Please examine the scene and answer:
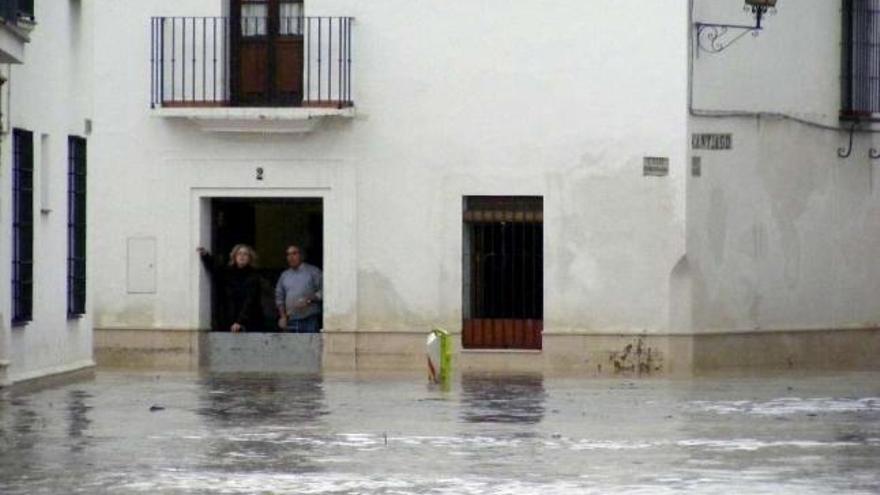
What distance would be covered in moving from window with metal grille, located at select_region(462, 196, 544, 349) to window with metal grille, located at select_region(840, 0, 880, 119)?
5.09m

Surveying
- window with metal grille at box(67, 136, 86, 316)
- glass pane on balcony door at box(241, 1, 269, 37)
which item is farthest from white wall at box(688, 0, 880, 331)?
window with metal grille at box(67, 136, 86, 316)

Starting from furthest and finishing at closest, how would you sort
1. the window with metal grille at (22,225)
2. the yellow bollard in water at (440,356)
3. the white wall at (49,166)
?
the yellow bollard in water at (440,356), the window with metal grille at (22,225), the white wall at (49,166)

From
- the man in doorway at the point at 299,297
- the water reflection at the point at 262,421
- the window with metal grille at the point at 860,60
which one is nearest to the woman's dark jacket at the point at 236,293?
the man in doorway at the point at 299,297

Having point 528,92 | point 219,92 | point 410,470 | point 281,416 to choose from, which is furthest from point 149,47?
point 410,470

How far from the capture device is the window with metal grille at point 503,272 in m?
36.2

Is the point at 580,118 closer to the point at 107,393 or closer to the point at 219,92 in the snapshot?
the point at 219,92

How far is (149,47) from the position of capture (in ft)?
120

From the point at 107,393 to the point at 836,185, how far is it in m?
14.2

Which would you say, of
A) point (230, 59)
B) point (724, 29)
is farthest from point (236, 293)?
point (724, 29)

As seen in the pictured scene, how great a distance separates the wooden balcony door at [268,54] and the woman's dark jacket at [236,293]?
7.45 feet

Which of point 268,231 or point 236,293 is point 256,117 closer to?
point 236,293

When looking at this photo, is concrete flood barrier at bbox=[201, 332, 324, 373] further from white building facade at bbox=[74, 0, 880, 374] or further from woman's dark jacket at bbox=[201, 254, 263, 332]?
woman's dark jacket at bbox=[201, 254, 263, 332]

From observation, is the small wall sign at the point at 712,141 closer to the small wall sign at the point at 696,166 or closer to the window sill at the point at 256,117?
the small wall sign at the point at 696,166

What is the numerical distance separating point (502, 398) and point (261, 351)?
32.5 feet
